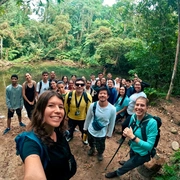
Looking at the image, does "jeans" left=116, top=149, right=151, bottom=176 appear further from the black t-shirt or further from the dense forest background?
the dense forest background

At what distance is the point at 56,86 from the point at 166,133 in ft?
12.6

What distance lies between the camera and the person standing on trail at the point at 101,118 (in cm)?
330

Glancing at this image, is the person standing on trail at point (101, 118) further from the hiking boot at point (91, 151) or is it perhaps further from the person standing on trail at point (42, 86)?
the person standing on trail at point (42, 86)

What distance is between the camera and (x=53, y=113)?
144cm

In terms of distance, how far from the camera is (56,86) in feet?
15.4

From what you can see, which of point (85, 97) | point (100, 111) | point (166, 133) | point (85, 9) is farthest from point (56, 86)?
point (85, 9)

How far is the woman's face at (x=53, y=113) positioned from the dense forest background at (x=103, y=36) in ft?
11.5

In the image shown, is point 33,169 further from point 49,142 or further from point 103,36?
point 103,36

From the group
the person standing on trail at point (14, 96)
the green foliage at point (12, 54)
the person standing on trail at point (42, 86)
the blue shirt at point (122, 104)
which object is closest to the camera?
the person standing on trail at point (14, 96)

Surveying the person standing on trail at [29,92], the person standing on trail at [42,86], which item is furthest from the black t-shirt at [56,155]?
the person standing on trail at [42,86]

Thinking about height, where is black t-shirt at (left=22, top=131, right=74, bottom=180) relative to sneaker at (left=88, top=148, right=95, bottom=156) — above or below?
above

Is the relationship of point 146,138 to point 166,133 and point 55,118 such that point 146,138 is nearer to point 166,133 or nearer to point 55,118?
point 55,118

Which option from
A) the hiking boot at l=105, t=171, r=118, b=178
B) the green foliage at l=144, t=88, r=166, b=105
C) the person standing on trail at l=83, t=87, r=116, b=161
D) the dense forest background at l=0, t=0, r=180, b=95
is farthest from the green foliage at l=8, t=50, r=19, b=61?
→ the hiking boot at l=105, t=171, r=118, b=178

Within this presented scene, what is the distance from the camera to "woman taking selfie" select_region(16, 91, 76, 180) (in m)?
1.30
